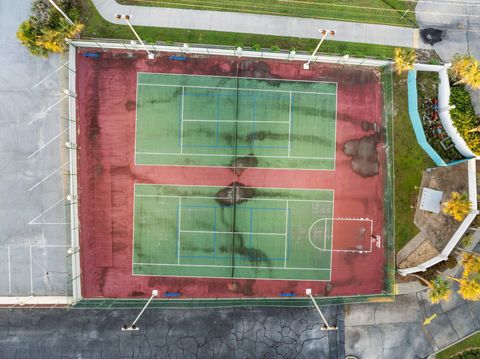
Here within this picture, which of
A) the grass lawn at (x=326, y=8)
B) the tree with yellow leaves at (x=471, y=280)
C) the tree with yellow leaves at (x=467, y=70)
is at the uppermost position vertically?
the grass lawn at (x=326, y=8)

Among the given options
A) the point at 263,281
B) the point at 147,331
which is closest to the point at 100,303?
the point at 147,331

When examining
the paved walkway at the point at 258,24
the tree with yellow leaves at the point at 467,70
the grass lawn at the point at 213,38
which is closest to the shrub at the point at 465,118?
the tree with yellow leaves at the point at 467,70

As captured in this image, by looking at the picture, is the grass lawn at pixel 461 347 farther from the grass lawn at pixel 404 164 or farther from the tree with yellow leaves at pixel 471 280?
the grass lawn at pixel 404 164

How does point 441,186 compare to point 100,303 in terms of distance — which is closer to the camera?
point 100,303

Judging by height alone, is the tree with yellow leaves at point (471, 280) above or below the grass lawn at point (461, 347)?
above

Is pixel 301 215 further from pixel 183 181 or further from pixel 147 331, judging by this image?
pixel 147 331

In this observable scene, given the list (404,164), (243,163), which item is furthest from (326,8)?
(243,163)
